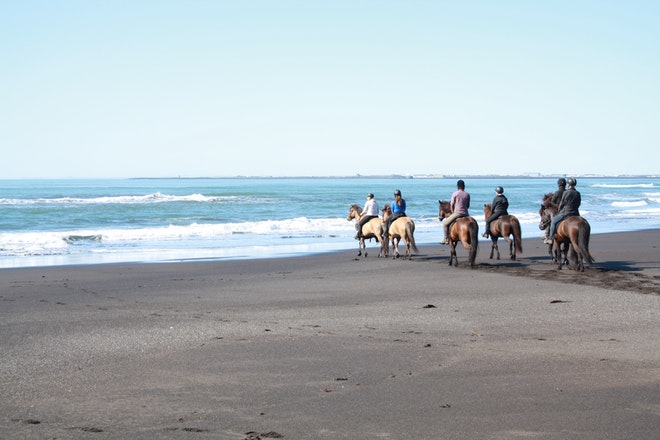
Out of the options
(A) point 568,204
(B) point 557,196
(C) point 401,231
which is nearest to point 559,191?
(B) point 557,196

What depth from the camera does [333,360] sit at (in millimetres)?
8039

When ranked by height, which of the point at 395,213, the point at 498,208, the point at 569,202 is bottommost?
the point at 395,213

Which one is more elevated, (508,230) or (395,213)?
(395,213)

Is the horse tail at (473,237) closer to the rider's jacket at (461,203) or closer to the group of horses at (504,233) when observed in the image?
the group of horses at (504,233)

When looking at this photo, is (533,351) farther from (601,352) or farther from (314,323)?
(314,323)

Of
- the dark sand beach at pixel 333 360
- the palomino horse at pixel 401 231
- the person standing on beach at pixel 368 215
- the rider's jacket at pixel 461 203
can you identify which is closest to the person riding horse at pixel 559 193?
the rider's jacket at pixel 461 203

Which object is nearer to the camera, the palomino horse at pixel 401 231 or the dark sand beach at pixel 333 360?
the dark sand beach at pixel 333 360

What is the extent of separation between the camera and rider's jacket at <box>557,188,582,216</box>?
1719 cm

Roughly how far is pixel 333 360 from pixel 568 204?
10791mm

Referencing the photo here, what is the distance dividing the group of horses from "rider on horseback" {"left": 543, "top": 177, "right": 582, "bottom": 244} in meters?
0.16

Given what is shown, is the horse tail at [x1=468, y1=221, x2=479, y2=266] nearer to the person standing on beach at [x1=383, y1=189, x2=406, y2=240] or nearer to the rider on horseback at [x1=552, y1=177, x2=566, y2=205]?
the rider on horseback at [x1=552, y1=177, x2=566, y2=205]

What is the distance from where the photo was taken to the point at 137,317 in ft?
36.1

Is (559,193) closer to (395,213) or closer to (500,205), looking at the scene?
Result: (500,205)

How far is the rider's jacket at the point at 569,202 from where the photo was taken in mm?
17188
